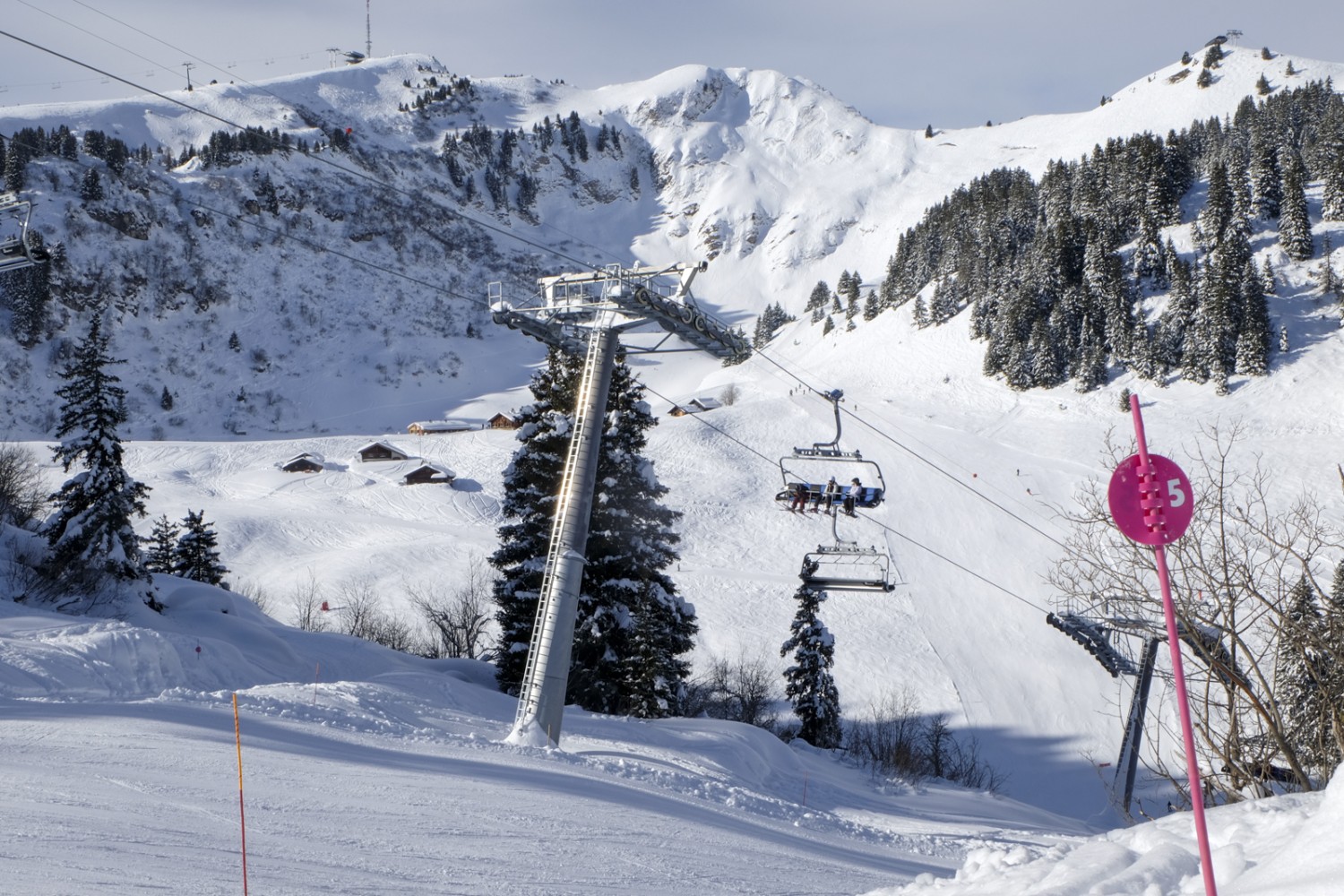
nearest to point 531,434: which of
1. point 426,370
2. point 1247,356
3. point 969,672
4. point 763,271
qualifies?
point 969,672

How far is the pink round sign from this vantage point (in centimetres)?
414

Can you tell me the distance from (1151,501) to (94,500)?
30.1m

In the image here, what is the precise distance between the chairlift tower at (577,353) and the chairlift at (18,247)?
24.9 feet

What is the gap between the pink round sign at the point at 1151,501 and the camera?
13.6 feet

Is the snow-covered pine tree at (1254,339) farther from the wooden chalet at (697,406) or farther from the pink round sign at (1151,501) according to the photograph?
the pink round sign at (1151,501)

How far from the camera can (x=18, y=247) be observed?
1656cm

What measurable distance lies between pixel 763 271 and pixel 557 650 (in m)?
185

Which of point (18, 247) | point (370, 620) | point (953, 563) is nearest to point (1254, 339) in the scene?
point (953, 563)

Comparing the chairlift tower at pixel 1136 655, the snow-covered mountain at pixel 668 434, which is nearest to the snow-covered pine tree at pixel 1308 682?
the chairlift tower at pixel 1136 655

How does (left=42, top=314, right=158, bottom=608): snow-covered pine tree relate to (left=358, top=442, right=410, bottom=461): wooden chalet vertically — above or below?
below

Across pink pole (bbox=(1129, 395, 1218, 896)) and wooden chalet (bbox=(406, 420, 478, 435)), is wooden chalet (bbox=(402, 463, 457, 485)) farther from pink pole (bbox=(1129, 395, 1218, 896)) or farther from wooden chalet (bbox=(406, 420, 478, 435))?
pink pole (bbox=(1129, 395, 1218, 896))

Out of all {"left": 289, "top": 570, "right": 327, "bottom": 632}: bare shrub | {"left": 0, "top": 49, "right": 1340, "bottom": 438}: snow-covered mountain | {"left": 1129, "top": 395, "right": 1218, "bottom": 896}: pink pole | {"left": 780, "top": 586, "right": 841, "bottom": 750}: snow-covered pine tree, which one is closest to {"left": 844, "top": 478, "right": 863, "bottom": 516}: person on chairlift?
{"left": 780, "top": 586, "right": 841, "bottom": 750}: snow-covered pine tree

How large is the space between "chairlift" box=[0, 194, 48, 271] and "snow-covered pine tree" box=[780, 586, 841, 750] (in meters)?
24.5

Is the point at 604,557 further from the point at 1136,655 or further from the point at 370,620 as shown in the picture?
the point at 370,620
